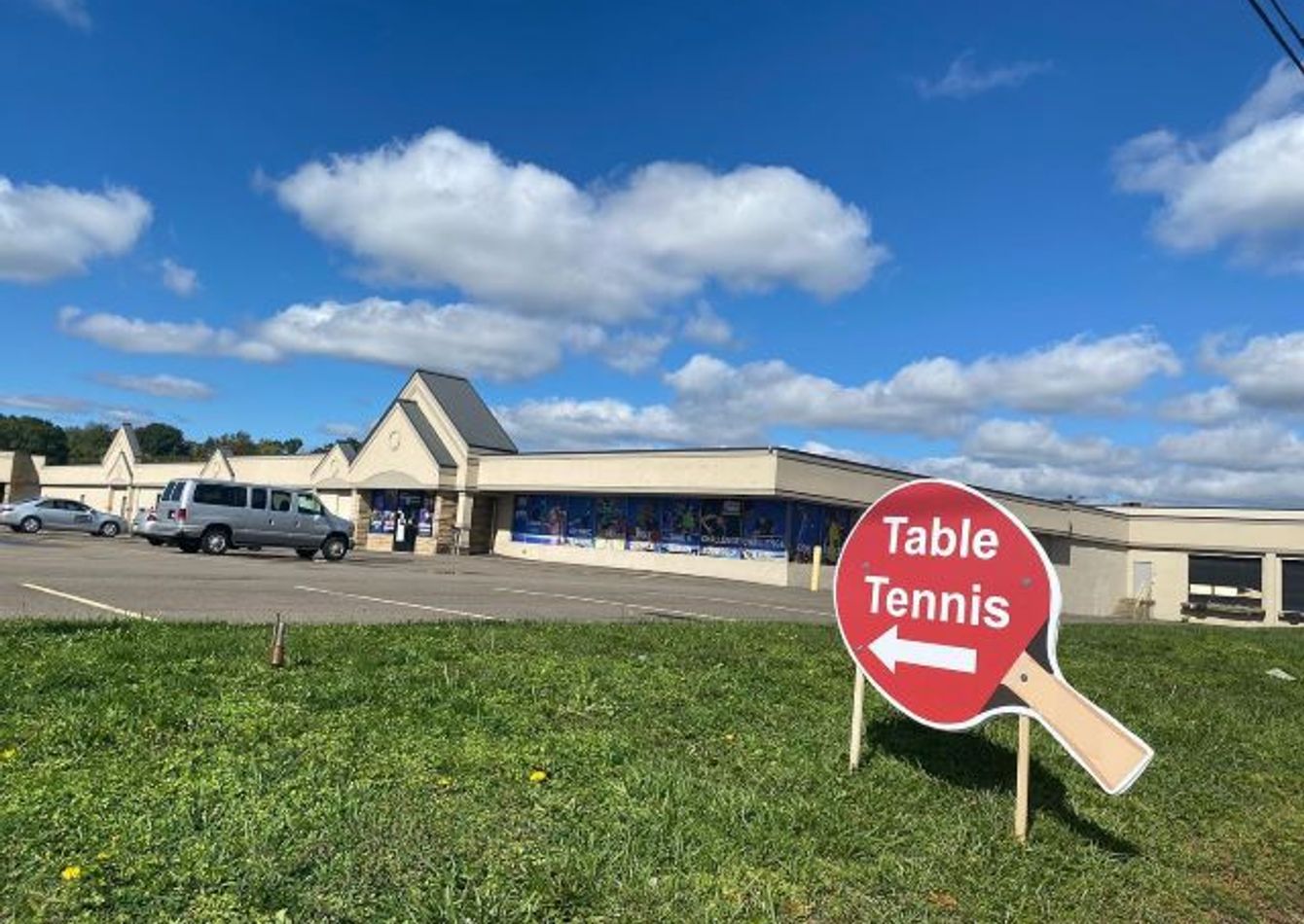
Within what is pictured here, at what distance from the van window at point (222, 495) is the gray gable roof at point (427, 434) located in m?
14.5

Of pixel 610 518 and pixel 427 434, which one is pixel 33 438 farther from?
pixel 610 518

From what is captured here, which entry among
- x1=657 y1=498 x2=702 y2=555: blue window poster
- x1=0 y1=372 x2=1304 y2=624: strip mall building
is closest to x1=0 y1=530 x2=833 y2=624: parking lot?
x1=0 y1=372 x2=1304 y2=624: strip mall building

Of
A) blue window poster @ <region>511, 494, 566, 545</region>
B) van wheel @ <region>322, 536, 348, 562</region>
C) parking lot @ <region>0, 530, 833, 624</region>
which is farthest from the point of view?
blue window poster @ <region>511, 494, 566, 545</region>

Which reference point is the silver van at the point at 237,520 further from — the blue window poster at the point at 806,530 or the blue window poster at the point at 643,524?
the blue window poster at the point at 806,530

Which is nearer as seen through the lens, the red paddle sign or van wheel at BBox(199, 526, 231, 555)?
the red paddle sign

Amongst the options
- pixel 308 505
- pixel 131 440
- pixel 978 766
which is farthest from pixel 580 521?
pixel 131 440

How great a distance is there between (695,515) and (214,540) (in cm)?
1505

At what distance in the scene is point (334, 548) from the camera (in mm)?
28375

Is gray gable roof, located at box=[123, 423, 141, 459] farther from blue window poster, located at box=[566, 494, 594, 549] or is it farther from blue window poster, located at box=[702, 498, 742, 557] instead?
blue window poster, located at box=[702, 498, 742, 557]

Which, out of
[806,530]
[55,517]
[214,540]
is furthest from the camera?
[55,517]

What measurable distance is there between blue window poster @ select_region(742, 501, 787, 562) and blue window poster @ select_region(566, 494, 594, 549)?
22.5ft

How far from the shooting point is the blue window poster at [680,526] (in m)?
34.2

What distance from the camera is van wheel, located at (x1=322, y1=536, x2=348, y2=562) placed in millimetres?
28105

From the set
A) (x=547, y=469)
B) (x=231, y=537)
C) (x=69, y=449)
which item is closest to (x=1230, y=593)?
(x=547, y=469)
